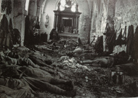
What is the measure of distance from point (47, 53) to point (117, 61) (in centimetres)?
199

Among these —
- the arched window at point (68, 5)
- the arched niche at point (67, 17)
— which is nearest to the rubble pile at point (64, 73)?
the arched niche at point (67, 17)

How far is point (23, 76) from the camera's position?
409 centimetres

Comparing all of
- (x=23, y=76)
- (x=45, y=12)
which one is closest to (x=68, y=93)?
(x=23, y=76)

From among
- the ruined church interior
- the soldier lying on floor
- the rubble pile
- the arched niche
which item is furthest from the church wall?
the soldier lying on floor

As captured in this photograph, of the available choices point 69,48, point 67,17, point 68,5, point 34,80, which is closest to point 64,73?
point 69,48

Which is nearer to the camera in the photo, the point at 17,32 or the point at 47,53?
the point at 17,32

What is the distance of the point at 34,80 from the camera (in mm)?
4094

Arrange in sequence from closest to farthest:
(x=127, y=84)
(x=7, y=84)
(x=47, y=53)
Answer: (x=7, y=84) → (x=47, y=53) → (x=127, y=84)

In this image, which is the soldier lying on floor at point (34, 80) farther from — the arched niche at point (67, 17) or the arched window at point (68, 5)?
the arched window at point (68, 5)

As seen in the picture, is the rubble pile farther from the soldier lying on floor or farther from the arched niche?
the arched niche

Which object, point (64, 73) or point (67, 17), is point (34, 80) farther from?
point (67, 17)

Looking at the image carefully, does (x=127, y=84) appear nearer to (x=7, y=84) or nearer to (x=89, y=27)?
(x=89, y=27)

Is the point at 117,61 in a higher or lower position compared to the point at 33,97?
higher

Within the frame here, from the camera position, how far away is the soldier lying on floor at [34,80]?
12.9 feet
